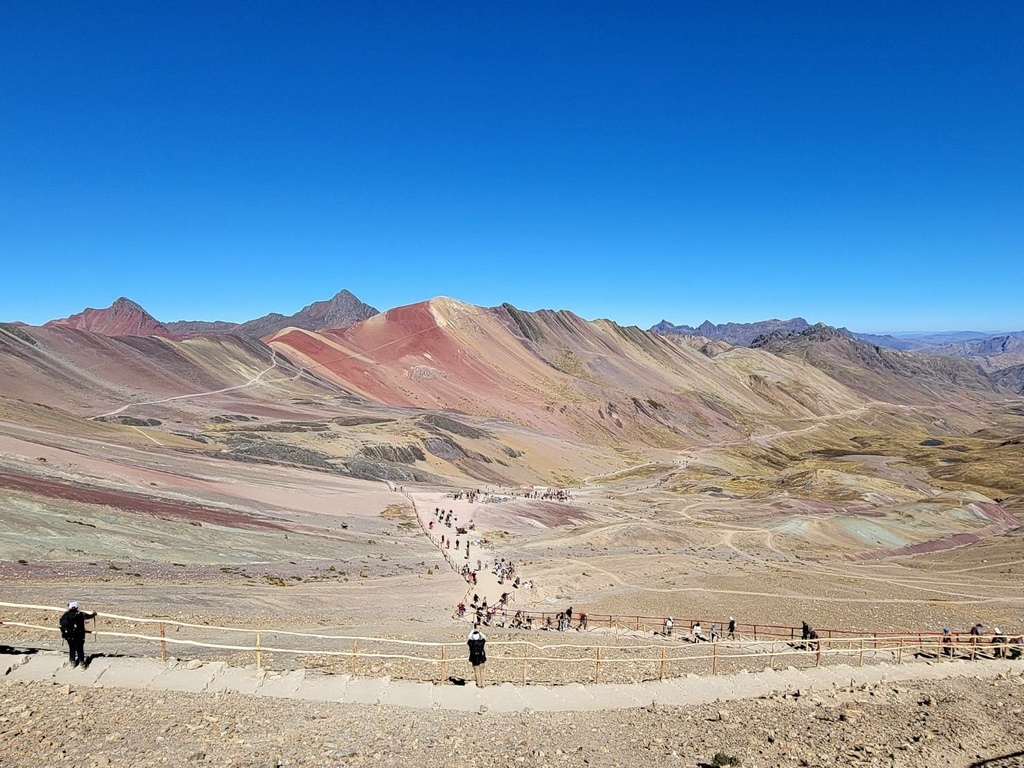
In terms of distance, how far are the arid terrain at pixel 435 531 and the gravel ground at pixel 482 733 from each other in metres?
0.07

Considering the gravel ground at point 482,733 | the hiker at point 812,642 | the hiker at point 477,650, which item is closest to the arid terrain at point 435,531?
the gravel ground at point 482,733

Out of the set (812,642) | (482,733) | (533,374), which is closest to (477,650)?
(482,733)

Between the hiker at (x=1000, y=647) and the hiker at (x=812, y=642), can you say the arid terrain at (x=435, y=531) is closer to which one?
the hiker at (x=1000, y=647)

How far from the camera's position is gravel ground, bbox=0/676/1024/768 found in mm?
9508

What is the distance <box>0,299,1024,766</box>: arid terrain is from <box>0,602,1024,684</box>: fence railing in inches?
47.3

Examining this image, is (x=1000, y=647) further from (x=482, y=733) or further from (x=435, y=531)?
(x=435, y=531)

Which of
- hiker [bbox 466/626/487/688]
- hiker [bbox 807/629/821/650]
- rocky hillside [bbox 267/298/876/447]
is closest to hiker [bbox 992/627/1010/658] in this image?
hiker [bbox 807/629/821/650]

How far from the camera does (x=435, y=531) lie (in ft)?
147

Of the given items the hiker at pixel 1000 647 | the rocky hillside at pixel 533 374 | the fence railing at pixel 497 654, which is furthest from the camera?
the rocky hillside at pixel 533 374

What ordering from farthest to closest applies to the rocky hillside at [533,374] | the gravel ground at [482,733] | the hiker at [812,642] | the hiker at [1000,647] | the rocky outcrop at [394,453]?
the rocky hillside at [533,374] → the rocky outcrop at [394,453] → the hiker at [812,642] → the hiker at [1000,647] → the gravel ground at [482,733]

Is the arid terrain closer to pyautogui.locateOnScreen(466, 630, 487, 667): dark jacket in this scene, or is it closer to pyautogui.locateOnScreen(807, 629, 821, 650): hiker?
pyautogui.locateOnScreen(466, 630, 487, 667): dark jacket

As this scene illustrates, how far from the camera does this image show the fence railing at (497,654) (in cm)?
1438

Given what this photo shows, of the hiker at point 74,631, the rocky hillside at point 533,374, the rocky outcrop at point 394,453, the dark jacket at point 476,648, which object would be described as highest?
the rocky hillside at point 533,374

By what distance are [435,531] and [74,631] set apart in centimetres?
3389
